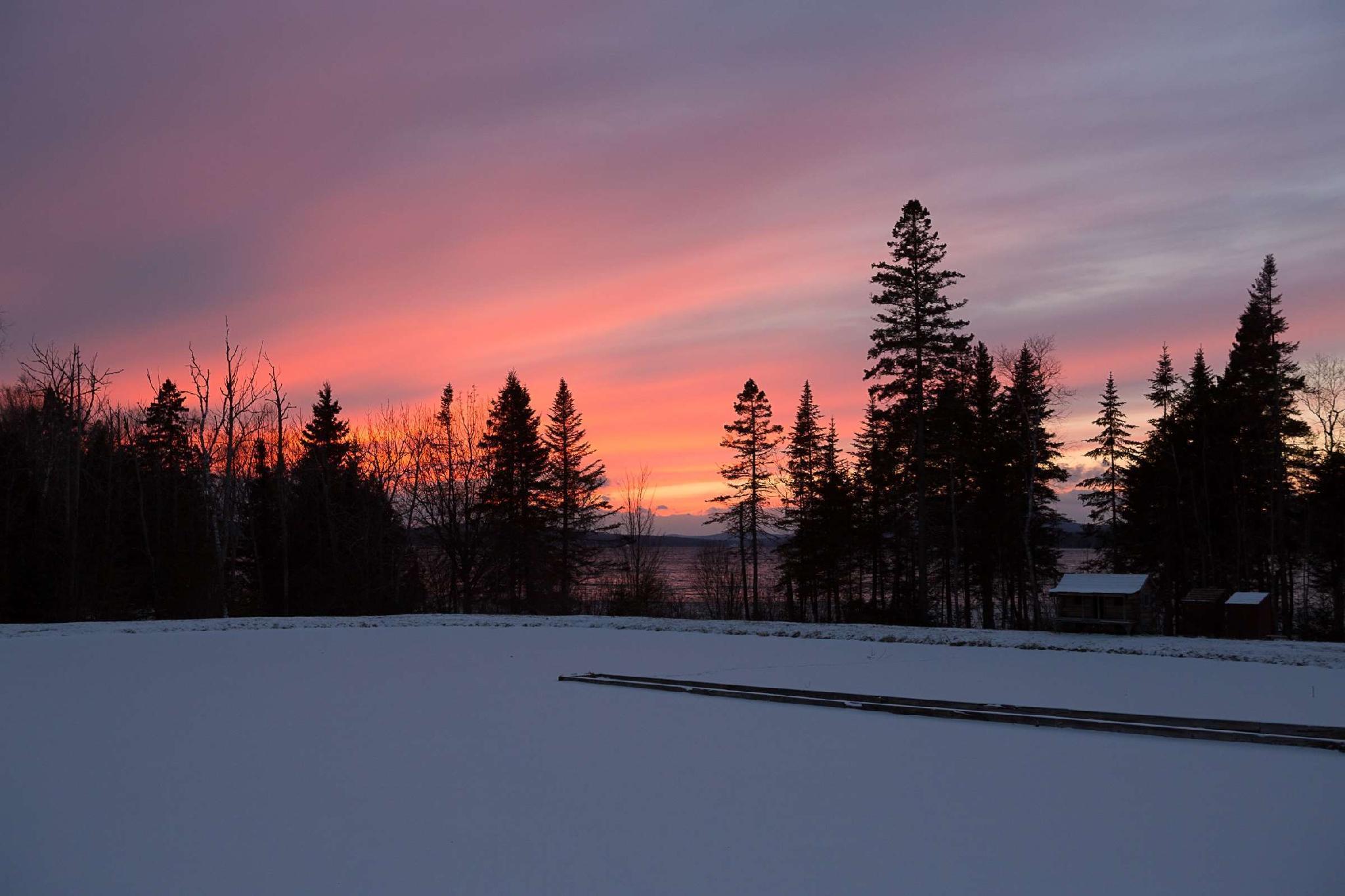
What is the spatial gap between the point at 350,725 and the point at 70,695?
257 inches

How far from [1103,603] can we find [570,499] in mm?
31592

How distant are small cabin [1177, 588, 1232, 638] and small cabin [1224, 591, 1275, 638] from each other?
1.80 feet

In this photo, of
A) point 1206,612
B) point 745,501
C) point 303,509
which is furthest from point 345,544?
point 1206,612

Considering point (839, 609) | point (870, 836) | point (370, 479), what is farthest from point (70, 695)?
point (839, 609)

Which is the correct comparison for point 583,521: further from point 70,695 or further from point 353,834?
point 353,834

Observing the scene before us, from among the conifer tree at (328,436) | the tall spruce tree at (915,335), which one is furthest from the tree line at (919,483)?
the conifer tree at (328,436)

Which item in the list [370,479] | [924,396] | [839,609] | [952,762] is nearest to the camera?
[952,762]

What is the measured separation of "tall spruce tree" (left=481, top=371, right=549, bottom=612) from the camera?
1885 inches

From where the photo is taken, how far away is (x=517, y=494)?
49.4 m

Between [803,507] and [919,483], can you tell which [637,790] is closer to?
[919,483]

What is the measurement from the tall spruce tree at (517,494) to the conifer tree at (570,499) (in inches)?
37.9

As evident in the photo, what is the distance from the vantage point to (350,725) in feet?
42.3

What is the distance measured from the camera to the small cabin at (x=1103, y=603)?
26.8 meters

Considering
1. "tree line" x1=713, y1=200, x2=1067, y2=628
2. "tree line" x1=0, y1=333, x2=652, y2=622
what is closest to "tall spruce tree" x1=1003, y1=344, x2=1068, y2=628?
"tree line" x1=713, y1=200, x2=1067, y2=628
